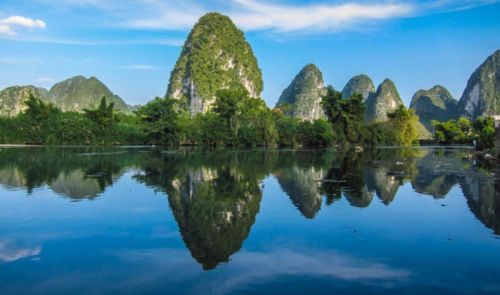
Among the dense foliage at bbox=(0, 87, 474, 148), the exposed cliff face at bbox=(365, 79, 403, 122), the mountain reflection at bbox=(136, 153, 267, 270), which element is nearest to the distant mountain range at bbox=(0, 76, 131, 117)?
the dense foliage at bbox=(0, 87, 474, 148)

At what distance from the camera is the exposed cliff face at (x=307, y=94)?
136 meters

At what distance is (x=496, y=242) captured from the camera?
7977 mm

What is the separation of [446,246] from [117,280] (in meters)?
5.46

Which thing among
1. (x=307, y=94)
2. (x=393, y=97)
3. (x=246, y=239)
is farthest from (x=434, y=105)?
(x=246, y=239)

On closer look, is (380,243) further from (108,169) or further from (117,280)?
(108,169)

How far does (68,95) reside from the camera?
161625 millimetres

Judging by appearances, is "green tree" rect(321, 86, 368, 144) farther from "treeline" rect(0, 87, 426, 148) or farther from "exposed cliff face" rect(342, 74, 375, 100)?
"exposed cliff face" rect(342, 74, 375, 100)

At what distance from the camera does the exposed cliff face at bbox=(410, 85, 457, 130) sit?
541 ft

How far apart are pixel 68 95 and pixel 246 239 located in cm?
16793

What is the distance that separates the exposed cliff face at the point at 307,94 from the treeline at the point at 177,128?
7160 cm

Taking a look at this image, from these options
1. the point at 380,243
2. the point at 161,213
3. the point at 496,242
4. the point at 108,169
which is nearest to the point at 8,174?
the point at 108,169

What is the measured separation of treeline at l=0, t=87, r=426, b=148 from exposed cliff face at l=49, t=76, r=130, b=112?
82205 millimetres

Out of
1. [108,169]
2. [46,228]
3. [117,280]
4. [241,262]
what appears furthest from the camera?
[108,169]

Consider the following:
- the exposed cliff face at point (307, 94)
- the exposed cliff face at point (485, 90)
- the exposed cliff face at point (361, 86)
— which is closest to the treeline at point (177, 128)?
the exposed cliff face at point (307, 94)
